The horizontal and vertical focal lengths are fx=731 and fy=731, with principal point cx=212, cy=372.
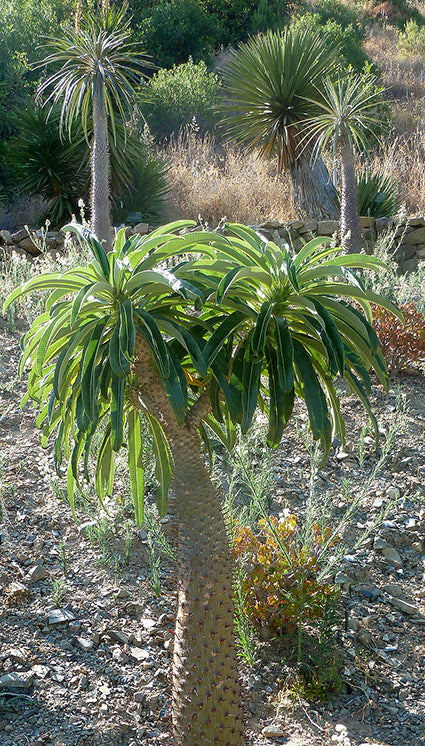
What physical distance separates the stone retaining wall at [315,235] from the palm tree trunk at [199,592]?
6391mm

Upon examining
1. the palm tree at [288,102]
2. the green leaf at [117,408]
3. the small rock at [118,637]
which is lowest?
the small rock at [118,637]

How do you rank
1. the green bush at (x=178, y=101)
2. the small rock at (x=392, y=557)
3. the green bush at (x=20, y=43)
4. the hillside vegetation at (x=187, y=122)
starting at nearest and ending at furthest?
the small rock at (x=392, y=557), the hillside vegetation at (x=187, y=122), the green bush at (x=20, y=43), the green bush at (x=178, y=101)

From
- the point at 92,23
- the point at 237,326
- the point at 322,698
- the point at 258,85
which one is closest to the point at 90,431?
the point at 237,326

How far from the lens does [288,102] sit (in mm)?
8906

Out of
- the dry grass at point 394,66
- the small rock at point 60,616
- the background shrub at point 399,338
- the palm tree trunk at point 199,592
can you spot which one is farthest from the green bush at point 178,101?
the palm tree trunk at point 199,592

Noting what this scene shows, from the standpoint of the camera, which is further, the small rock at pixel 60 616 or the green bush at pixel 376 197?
the green bush at pixel 376 197

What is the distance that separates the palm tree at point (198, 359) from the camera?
181cm

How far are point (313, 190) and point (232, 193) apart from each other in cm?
107

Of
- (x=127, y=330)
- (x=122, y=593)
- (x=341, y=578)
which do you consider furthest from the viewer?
(x=341, y=578)

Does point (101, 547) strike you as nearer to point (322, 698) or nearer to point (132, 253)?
point (322, 698)

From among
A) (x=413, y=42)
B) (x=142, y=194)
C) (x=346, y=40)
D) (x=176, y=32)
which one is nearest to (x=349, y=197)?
(x=142, y=194)

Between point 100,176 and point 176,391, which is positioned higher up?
point 100,176

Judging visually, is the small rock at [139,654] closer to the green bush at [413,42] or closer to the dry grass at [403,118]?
the dry grass at [403,118]

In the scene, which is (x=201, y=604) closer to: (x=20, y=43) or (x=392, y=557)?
(x=392, y=557)
